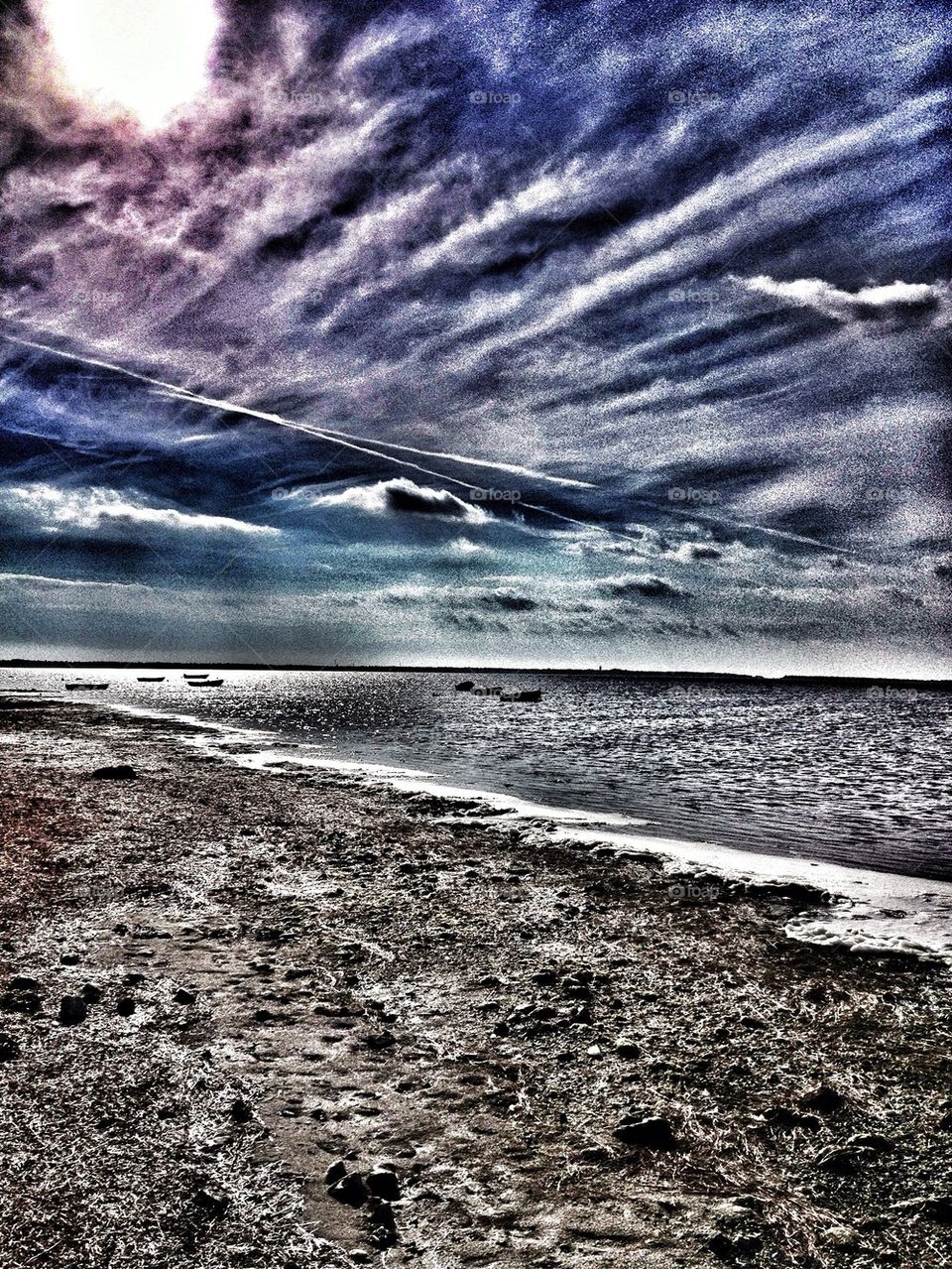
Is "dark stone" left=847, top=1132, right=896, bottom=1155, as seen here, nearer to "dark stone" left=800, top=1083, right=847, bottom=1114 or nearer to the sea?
"dark stone" left=800, top=1083, right=847, bottom=1114

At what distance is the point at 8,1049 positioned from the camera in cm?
569

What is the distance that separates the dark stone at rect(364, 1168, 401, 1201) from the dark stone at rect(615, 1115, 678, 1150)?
1592 mm

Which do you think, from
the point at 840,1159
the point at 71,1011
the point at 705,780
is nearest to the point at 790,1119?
the point at 840,1159

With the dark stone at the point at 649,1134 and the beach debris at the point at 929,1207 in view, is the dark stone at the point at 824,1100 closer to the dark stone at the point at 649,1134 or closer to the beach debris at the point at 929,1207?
the beach debris at the point at 929,1207

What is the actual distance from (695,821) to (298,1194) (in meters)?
17.1

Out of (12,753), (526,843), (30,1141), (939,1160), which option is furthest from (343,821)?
(12,753)

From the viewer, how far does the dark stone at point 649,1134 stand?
490 centimetres

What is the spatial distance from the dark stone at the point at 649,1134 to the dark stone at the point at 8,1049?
4581mm

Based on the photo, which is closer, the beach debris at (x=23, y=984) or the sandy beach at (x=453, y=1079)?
the sandy beach at (x=453, y=1079)

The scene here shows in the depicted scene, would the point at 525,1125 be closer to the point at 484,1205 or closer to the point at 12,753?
the point at 484,1205

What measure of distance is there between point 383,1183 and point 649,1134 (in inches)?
72.7

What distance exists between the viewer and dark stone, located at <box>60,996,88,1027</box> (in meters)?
6.23

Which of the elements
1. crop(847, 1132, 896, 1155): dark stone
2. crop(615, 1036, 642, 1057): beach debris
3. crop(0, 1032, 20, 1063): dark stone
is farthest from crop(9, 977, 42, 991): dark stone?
crop(847, 1132, 896, 1155): dark stone

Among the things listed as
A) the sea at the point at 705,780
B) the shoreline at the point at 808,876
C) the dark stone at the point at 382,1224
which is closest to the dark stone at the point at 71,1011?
the dark stone at the point at 382,1224
